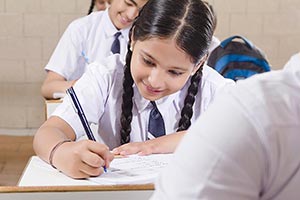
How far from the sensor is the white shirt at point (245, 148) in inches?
19.4

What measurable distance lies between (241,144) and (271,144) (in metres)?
0.03

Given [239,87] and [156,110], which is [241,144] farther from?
[156,110]

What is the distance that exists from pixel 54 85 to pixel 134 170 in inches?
54.4

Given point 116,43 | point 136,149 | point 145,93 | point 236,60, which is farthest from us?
point 236,60

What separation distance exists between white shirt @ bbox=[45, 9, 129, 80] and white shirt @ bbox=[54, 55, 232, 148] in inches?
38.6

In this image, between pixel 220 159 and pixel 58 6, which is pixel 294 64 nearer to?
pixel 220 159

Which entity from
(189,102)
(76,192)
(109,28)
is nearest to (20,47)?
(109,28)

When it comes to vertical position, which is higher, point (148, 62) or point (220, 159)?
point (220, 159)

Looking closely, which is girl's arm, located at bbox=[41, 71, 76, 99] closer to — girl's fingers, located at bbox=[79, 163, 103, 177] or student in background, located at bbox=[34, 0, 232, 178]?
Result: student in background, located at bbox=[34, 0, 232, 178]

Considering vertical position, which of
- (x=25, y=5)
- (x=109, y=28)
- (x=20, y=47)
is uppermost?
(x=109, y=28)

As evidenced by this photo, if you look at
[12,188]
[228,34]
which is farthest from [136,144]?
[228,34]

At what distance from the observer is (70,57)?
275cm

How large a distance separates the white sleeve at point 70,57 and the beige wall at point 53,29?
1.05 m

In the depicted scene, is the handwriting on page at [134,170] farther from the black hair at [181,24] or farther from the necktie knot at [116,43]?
the necktie knot at [116,43]
